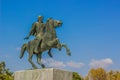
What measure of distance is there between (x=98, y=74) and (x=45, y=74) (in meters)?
51.9

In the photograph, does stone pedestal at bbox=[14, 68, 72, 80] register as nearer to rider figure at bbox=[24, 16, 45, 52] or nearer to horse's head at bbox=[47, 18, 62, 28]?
rider figure at bbox=[24, 16, 45, 52]

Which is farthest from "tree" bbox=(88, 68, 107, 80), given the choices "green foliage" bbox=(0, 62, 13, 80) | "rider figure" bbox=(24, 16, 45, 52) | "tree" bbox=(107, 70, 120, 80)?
"rider figure" bbox=(24, 16, 45, 52)

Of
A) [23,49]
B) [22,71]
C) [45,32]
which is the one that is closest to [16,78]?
[22,71]

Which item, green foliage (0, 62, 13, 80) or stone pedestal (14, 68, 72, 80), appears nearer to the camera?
stone pedestal (14, 68, 72, 80)

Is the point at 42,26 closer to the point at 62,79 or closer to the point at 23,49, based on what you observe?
the point at 23,49

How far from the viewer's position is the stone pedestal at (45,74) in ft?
41.7

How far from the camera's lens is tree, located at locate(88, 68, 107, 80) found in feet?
210

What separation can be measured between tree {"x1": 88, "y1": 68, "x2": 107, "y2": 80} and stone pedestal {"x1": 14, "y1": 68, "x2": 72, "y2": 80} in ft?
167

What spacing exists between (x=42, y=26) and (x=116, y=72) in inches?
2012

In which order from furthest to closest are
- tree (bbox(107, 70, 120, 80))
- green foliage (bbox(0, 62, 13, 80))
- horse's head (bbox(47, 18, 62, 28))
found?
tree (bbox(107, 70, 120, 80)) < green foliage (bbox(0, 62, 13, 80)) < horse's head (bbox(47, 18, 62, 28))

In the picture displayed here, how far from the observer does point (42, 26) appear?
46.6ft

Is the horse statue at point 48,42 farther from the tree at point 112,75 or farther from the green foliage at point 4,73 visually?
the tree at point 112,75

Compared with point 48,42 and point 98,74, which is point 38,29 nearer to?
point 48,42

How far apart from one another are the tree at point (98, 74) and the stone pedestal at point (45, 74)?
50.9m
